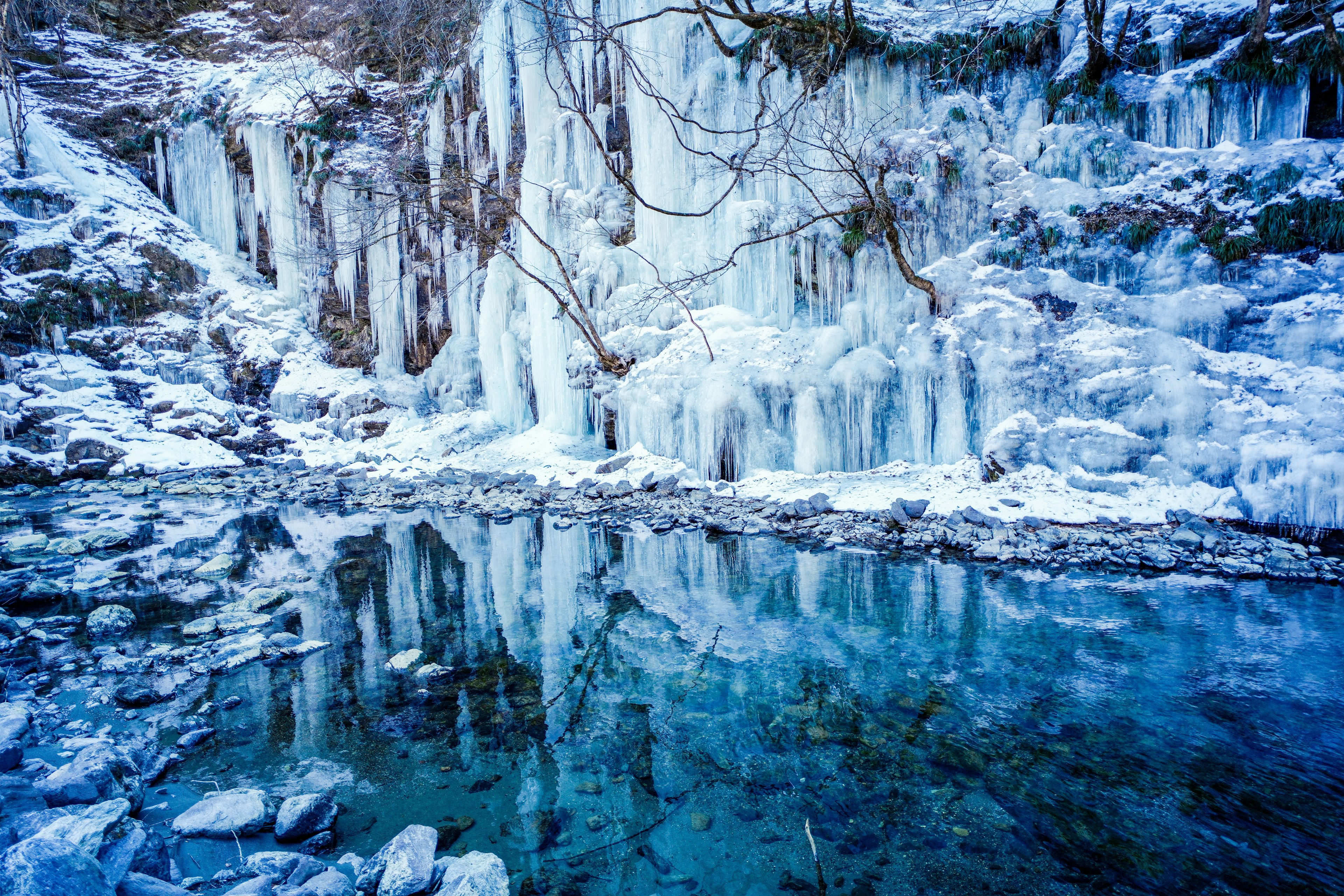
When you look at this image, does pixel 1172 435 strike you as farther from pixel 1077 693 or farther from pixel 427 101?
pixel 427 101

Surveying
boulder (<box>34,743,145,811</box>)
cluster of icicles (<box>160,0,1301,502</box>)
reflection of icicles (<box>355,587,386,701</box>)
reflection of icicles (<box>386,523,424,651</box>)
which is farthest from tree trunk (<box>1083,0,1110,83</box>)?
boulder (<box>34,743,145,811</box>)

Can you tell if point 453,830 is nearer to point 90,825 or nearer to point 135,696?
point 90,825

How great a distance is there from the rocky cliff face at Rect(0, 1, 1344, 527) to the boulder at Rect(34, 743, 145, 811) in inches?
160

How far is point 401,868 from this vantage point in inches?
73.7

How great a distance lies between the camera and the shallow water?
2.12m

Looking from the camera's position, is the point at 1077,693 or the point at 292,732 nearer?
the point at 292,732

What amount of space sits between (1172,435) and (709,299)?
620 cm

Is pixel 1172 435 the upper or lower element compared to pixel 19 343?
lower

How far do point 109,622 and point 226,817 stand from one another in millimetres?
3175

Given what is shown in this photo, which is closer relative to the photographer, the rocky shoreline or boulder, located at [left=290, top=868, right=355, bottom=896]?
boulder, located at [left=290, top=868, right=355, bottom=896]

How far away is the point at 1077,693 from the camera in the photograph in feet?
10.6

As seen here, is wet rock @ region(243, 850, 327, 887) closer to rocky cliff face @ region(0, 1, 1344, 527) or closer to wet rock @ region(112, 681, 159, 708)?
wet rock @ region(112, 681, 159, 708)

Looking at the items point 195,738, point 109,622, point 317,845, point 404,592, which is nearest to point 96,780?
point 195,738

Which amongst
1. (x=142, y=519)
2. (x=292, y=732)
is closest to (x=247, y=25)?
(x=142, y=519)
